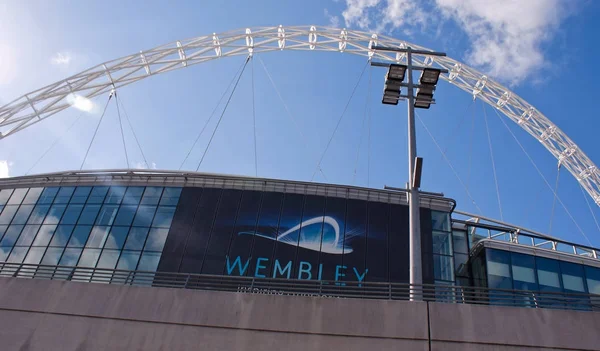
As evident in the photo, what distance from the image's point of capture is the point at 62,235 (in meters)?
34.9

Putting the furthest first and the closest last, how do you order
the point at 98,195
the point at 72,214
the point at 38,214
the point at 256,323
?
the point at 38,214 → the point at 98,195 → the point at 72,214 → the point at 256,323

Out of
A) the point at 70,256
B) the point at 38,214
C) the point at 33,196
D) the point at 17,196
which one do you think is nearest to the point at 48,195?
the point at 33,196

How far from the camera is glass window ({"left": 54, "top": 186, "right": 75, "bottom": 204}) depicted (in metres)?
36.9

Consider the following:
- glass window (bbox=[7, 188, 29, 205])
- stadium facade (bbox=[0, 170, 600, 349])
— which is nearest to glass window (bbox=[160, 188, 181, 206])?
stadium facade (bbox=[0, 170, 600, 349])

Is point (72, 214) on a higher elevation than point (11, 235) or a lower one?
higher

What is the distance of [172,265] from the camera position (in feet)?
104

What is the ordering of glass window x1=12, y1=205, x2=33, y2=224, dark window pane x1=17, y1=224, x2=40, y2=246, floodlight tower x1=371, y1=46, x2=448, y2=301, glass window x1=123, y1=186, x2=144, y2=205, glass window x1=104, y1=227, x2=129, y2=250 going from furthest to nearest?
Result: glass window x1=12, y1=205, x2=33, y2=224 < glass window x1=123, y1=186, x2=144, y2=205 < dark window pane x1=17, y1=224, x2=40, y2=246 < glass window x1=104, y1=227, x2=129, y2=250 < floodlight tower x1=371, y1=46, x2=448, y2=301

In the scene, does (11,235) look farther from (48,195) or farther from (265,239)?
(265,239)

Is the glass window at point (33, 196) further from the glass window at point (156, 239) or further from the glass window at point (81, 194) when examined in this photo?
the glass window at point (156, 239)

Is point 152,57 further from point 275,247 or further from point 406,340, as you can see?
point 406,340

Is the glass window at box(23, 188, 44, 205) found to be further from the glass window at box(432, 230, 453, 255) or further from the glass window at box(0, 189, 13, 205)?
the glass window at box(432, 230, 453, 255)

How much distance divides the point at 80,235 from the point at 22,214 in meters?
6.33

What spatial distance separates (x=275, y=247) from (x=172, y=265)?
666 centimetres

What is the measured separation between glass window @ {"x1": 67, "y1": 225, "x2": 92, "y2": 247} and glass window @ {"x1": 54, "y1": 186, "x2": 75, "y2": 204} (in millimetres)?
3224
